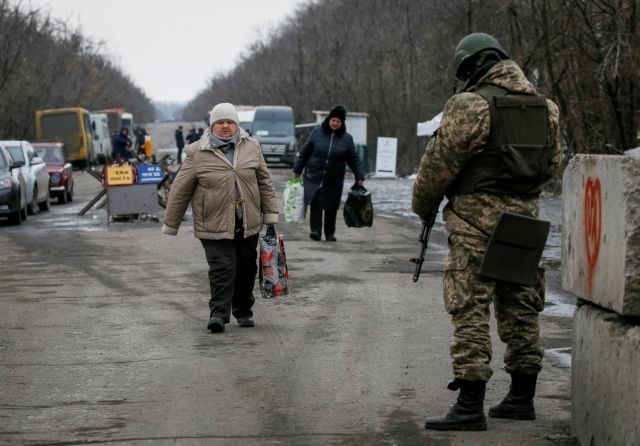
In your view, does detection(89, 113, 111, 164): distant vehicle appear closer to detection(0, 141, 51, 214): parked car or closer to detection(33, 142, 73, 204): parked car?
detection(33, 142, 73, 204): parked car

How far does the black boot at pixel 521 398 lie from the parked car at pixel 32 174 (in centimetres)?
1981

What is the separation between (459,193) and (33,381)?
3.03m

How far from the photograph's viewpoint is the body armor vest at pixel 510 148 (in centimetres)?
626

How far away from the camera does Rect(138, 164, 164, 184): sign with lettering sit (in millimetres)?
23625

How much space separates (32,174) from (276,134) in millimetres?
24348

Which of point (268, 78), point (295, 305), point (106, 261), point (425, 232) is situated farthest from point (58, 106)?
point (425, 232)

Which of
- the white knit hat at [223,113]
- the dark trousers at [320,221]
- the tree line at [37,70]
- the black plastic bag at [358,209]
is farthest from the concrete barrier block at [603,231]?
the tree line at [37,70]

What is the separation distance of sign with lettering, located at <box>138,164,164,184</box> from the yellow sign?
0.18 metres

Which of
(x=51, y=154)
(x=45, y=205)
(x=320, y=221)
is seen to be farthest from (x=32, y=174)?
(x=320, y=221)

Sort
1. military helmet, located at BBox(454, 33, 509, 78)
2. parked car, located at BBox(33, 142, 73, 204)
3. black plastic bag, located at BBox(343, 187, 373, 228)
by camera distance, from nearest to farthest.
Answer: military helmet, located at BBox(454, 33, 509, 78) → black plastic bag, located at BBox(343, 187, 373, 228) → parked car, located at BBox(33, 142, 73, 204)

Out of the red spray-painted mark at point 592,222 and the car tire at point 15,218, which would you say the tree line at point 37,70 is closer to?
the car tire at point 15,218

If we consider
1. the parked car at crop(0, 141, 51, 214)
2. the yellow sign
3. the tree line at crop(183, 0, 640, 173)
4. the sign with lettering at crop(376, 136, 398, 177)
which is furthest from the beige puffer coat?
the sign with lettering at crop(376, 136, 398, 177)

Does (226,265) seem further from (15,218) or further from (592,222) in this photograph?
(15,218)

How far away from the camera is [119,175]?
23.6 metres
